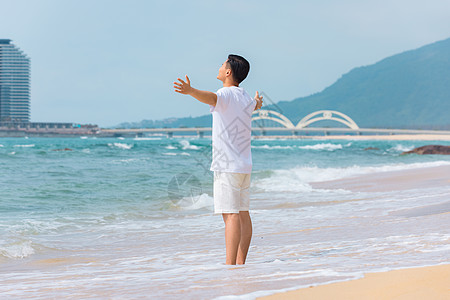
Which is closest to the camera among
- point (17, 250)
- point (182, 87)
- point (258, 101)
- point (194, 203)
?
point (182, 87)

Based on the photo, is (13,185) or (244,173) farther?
(13,185)

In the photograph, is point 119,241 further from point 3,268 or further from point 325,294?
point 325,294

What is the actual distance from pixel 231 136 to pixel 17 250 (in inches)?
106

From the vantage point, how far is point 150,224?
6512 millimetres

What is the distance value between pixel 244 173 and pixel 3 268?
2.27 m

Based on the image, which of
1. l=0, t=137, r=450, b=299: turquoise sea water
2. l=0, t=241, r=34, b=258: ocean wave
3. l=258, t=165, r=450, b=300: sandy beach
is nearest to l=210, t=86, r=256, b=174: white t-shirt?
l=0, t=137, r=450, b=299: turquoise sea water

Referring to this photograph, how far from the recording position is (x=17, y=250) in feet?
15.4

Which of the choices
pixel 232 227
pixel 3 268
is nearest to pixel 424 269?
pixel 232 227

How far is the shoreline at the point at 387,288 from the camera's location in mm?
2043

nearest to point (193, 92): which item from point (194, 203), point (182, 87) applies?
point (182, 87)

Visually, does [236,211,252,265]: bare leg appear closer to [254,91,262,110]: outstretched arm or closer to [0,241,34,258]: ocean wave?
[254,91,262,110]: outstretched arm

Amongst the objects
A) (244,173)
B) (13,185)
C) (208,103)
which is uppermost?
(208,103)

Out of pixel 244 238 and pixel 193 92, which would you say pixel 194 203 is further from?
pixel 193 92

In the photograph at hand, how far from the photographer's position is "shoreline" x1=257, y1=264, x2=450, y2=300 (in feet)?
6.70
